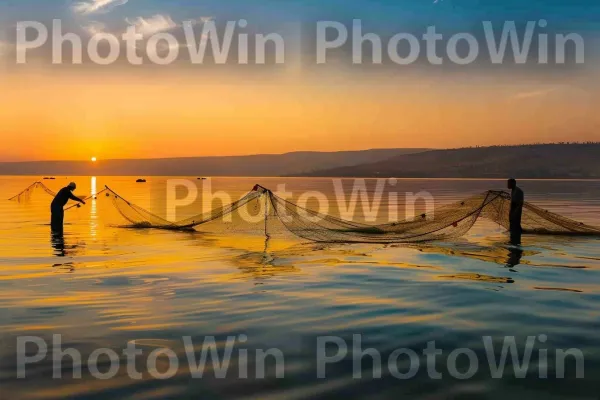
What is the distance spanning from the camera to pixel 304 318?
10391mm

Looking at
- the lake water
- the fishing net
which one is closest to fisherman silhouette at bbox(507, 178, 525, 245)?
the lake water

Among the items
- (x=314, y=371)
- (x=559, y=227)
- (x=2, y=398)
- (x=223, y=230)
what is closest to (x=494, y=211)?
(x=559, y=227)

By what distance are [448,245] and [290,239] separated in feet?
22.7

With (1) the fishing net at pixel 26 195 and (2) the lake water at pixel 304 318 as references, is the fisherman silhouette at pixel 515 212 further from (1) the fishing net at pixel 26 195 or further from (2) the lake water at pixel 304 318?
(1) the fishing net at pixel 26 195

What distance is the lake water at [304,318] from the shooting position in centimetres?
705

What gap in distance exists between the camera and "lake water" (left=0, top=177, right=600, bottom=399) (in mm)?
7055

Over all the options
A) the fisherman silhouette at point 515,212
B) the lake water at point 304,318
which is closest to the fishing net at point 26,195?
the lake water at point 304,318

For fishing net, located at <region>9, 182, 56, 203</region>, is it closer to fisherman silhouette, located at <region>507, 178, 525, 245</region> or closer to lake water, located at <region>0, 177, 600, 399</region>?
lake water, located at <region>0, 177, 600, 399</region>

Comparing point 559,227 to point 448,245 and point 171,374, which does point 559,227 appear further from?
point 171,374

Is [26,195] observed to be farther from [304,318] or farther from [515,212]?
[304,318]

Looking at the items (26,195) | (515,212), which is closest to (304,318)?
(515,212)

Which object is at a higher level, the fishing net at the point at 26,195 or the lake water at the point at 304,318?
the fishing net at the point at 26,195

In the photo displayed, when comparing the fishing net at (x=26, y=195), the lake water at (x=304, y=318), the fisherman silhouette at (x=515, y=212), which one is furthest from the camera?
the fishing net at (x=26, y=195)

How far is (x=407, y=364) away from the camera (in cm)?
784
